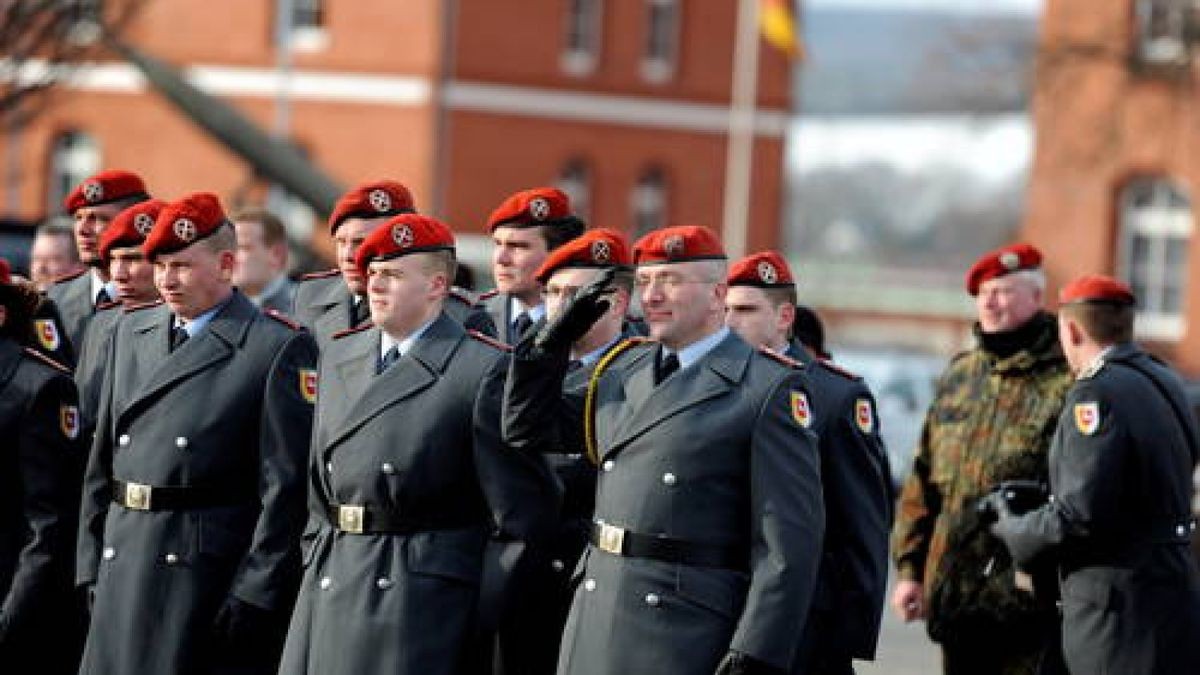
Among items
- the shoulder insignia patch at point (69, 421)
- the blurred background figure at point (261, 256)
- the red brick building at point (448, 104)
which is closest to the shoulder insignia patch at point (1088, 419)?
the shoulder insignia patch at point (69, 421)

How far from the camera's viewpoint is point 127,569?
9.02 metres

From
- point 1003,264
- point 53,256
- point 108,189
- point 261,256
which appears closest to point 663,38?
point 53,256

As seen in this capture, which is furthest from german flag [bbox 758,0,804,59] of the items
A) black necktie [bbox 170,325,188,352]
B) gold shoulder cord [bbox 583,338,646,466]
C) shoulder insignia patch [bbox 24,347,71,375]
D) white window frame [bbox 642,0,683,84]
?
gold shoulder cord [bbox 583,338,646,466]

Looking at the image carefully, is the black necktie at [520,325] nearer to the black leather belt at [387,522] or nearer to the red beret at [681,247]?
the black leather belt at [387,522]

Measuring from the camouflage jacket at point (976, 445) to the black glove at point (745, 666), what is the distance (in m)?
3.11

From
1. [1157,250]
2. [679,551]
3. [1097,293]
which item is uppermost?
[1097,293]

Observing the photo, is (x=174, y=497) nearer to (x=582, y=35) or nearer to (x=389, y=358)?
(x=389, y=358)

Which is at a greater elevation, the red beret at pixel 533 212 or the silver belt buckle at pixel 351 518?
the red beret at pixel 533 212

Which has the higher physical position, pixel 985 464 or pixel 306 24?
pixel 306 24

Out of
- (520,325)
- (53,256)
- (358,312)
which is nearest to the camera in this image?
(520,325)

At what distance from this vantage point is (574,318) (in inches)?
307

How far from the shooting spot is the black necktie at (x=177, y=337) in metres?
9.25

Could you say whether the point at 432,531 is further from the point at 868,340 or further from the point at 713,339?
the point at 868,340

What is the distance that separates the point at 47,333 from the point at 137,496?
1294 mm
